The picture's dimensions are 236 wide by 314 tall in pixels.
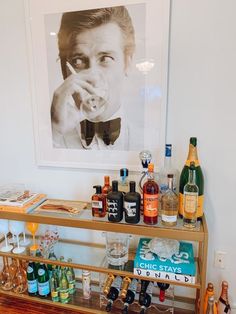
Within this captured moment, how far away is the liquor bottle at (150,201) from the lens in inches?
48.8

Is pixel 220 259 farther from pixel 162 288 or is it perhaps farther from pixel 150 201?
pixel 150 201

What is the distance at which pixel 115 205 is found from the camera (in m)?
1.27

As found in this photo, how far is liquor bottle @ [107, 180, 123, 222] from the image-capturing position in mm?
1271

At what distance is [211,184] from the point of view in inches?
55.2

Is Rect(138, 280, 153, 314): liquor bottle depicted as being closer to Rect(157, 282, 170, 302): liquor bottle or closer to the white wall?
Rect(157, 282, 170, 302): liquor bottle

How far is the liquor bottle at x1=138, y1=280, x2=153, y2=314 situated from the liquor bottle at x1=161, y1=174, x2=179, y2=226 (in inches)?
19.6

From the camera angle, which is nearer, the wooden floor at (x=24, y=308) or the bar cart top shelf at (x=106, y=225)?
the bar cart top shelf at (x=106, y=225)

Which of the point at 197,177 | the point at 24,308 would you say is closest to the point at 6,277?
the point at 24,308


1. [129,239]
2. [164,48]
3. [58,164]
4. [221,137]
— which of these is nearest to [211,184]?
[221,137]

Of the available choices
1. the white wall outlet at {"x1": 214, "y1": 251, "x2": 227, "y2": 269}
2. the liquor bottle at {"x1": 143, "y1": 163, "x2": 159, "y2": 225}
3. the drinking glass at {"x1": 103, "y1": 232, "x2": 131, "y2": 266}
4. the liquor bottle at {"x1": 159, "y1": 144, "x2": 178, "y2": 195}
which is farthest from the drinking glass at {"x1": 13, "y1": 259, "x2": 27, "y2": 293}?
the white wall outlet at {"x1": 214, "y1": 251, "x2": 227, "y2": 269}

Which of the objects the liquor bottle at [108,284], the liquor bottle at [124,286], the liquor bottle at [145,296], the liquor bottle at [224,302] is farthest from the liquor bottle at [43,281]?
the liquor bottle at [224,302]

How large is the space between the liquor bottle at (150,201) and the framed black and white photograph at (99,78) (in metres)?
0.23

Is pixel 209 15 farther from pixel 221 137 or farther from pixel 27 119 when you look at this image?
pixel 27 119

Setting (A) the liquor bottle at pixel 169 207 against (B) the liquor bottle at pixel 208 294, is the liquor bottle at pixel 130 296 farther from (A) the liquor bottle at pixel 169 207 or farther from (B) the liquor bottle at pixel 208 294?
(A) the liquor bottle at pixel 169 207
